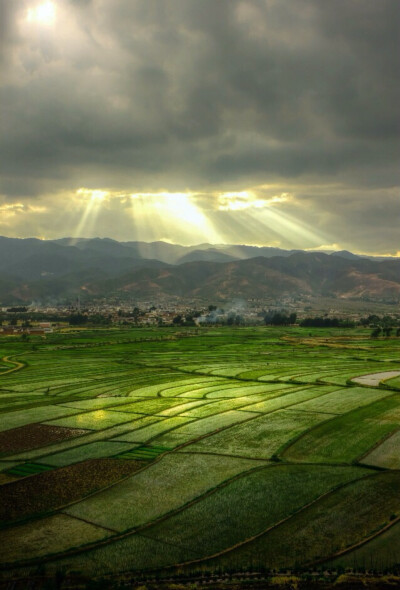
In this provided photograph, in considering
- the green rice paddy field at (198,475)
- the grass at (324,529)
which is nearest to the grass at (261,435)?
the green rice paddy field at (198,475)

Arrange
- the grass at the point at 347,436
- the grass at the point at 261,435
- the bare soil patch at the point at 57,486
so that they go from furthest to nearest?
the grass at the point at 261,435
the grass at the point at 347,436
the bare soil patch at the point at 57,486

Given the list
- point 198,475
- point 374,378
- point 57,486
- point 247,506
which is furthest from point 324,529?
point 374,378

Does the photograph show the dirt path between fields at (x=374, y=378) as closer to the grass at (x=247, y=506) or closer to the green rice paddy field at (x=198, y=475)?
the green rice paddy field at (x=198, y=475)

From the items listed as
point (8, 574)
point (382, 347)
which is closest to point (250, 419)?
point (8, 574)

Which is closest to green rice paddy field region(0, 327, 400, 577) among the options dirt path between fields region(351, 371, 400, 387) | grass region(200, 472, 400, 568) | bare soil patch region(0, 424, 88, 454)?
grass region(200, 472, 400, 568)

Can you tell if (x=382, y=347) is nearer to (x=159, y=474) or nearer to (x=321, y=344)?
(x=321, y=344)

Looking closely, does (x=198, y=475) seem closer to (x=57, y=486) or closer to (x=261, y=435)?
(x=57, y=486)

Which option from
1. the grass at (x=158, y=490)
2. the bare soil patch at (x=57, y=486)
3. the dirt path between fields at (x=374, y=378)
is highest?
the dirt path between fields at (x=374, y=378)

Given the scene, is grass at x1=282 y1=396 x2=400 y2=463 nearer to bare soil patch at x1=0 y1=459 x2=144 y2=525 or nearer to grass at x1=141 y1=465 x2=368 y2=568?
grass at x1=141 y1=465 x2=368 y2=568
